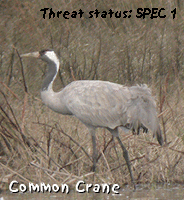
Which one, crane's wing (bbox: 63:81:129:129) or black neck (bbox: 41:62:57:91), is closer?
crane's wing (bbox: 63:81:129:129)

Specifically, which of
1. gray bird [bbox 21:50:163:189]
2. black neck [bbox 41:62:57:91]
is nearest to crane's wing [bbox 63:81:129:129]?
gray bird [bbox 21:50:163:189]

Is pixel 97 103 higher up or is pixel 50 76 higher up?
pixel 50 76

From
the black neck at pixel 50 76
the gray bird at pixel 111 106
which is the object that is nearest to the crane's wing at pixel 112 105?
the gray bird at pixel 111 106

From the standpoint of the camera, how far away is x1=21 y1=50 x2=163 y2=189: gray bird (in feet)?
16.9

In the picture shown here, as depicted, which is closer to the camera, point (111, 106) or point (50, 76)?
point (111, 106)

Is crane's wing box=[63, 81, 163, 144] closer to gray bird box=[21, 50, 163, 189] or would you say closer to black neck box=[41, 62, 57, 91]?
gray bird box=[21, 50, 163, 189]

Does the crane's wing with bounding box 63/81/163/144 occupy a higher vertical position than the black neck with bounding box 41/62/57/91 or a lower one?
lower

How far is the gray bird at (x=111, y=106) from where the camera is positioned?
514 cm

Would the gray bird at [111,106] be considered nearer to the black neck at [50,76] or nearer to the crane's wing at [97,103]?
the crane's wing at [97,103]

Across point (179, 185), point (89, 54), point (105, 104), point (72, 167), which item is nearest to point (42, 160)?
point (72, 167)

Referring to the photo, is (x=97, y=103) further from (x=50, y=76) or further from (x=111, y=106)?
(x=50, y=76)

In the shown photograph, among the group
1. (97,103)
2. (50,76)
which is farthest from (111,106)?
(50,76)

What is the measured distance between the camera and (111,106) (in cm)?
524

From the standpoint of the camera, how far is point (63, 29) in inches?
415
